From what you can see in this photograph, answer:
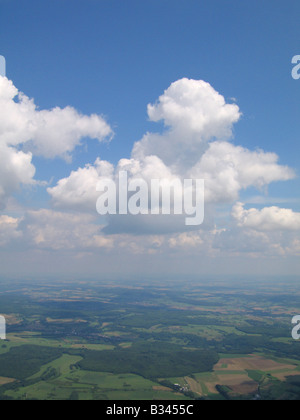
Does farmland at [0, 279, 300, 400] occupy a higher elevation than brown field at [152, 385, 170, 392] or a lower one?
lower

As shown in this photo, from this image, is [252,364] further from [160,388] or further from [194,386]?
[160,388]

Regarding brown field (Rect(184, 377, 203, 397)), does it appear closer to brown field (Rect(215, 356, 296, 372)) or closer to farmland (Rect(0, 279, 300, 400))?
farmland (Rect(0, 279, 300, 400))

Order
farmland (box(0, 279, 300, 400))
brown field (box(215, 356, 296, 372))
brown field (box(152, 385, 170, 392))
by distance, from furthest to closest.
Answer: brown field (box(215, 356, 296, 372)), brown field (box(152, 385, 170, 392)), farmland (box(0, 279, 300, 400))

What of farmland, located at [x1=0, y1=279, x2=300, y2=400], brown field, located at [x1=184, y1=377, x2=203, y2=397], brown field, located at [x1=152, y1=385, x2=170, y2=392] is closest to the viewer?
brown field, located at [x1=184, y1=377, x2=203, y2=397]

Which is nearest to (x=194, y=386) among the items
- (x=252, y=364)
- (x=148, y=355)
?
(x=252, y=364)

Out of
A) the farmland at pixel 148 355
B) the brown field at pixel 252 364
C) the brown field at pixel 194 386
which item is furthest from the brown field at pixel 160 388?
the brown field at pixel 252 364

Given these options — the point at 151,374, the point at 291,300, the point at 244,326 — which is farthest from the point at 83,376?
the point at 291,300

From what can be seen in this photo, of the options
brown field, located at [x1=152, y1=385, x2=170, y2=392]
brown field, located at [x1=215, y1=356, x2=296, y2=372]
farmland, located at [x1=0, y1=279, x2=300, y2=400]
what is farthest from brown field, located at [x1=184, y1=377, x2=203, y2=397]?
brown field, located at [x1=215, y1=356, x2=296, y2=372]
